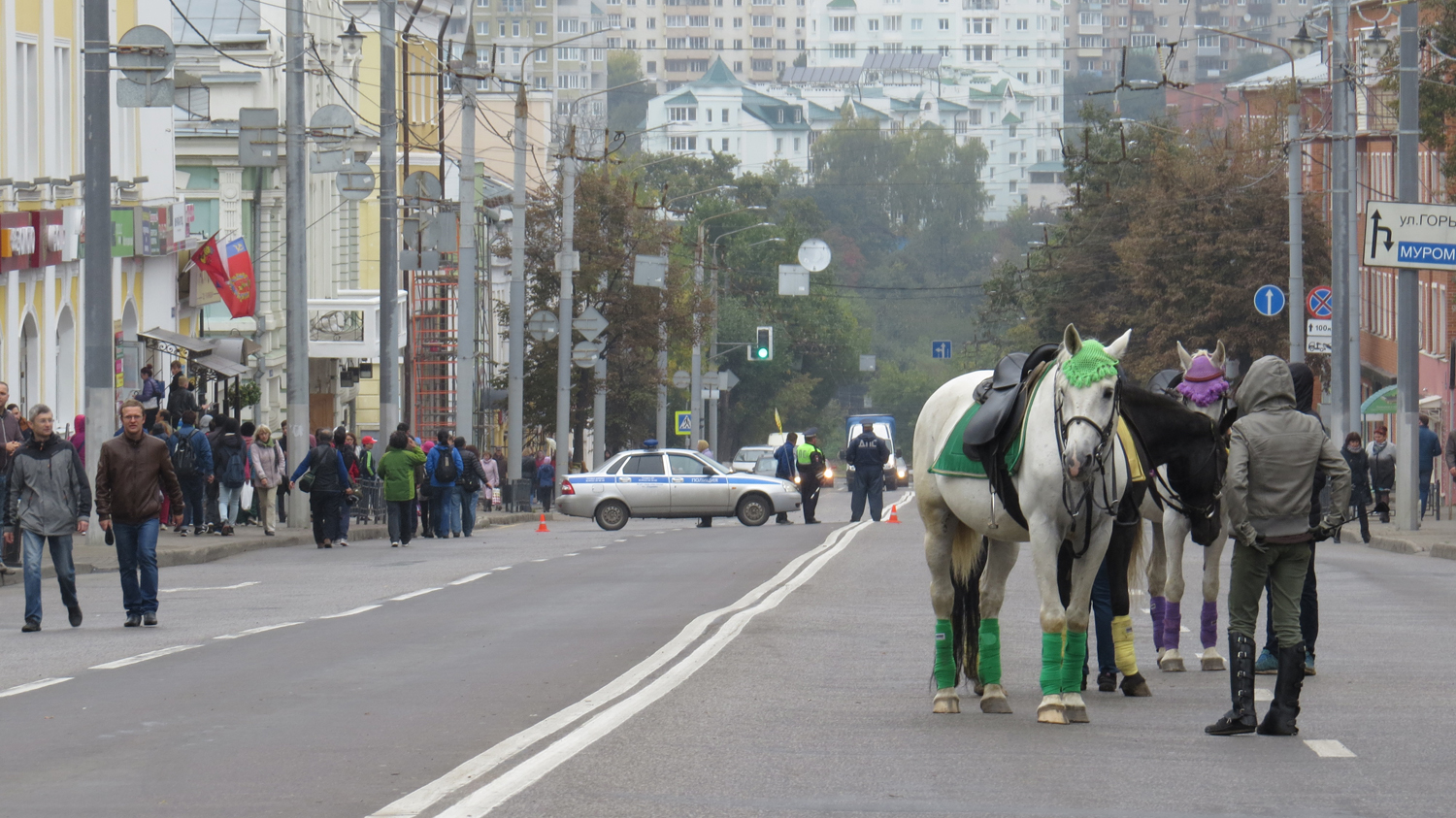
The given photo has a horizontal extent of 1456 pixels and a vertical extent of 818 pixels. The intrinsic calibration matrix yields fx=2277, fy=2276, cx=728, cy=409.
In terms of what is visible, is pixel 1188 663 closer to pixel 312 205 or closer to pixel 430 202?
pixel 430 202

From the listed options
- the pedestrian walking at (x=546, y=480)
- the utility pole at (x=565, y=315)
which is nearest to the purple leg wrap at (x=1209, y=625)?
the utility pole at (x=565, y=315)

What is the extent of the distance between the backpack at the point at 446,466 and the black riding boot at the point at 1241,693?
83.0ft

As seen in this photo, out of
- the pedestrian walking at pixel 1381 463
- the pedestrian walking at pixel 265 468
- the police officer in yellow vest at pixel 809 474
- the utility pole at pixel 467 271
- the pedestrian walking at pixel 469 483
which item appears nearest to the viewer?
the pedestrian walking at pixel 265 468

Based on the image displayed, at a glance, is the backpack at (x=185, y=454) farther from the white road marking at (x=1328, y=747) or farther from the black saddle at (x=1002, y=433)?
the white road marking at (x=1328, y=747)

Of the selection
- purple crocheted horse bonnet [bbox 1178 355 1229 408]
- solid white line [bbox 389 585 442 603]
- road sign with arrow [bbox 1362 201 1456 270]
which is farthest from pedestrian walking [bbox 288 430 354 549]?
purple crocheted horse bonnet [bbox 1178 355 1229 408]

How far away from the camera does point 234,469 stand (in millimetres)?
31531

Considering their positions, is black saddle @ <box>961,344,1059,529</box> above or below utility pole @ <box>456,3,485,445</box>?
below

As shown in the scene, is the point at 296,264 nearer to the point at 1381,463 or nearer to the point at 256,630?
the point at 1381,463

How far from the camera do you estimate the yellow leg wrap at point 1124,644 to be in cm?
1191

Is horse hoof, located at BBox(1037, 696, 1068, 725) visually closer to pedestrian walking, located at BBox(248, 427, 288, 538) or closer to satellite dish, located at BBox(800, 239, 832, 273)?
pedestrian walking, located at BBox(248, 427, 288, 538)

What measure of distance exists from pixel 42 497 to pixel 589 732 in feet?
28.2

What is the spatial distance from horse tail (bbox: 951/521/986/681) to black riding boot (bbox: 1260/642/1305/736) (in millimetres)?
1553

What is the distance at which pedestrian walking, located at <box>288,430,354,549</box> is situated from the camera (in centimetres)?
3167

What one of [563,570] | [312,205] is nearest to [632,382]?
[312,205]
